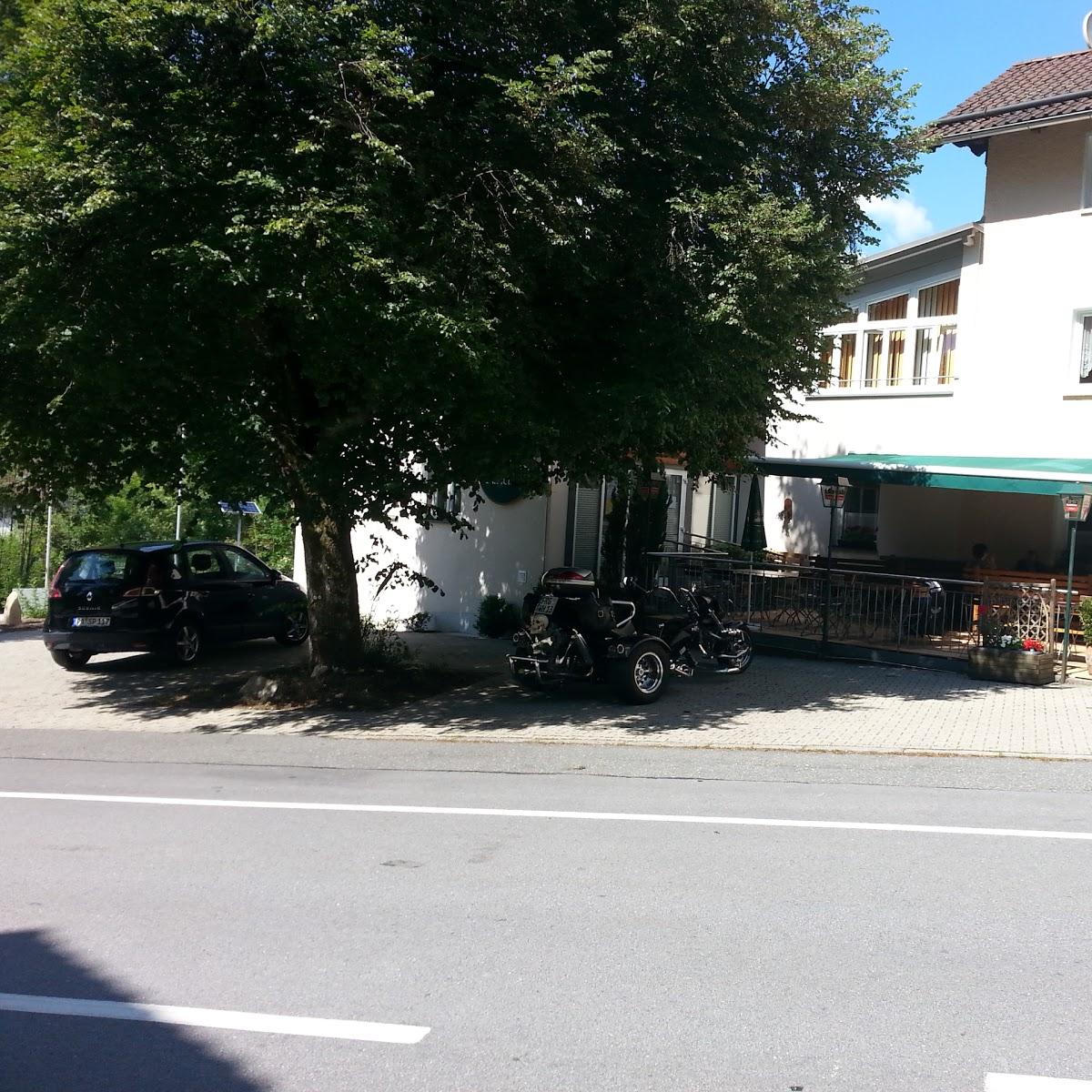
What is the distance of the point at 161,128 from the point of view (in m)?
10.2

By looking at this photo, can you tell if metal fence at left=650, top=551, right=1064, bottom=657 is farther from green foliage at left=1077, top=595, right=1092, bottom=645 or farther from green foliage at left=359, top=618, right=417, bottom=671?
green foliage at left=359, top=618, right=417, bottom=671

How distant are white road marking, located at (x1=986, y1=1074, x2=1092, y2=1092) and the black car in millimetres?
12900

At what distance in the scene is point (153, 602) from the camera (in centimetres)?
1524

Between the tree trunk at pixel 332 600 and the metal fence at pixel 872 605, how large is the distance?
533cm

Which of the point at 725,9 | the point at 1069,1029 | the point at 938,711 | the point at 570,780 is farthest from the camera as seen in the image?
the point at 938,711

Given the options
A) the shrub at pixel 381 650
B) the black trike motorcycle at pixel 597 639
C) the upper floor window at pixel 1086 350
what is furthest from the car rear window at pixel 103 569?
the upper floor window at pixel 1086 350

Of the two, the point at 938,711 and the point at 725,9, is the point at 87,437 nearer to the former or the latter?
the point at 725,9

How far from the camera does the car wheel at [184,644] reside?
51.1 feet

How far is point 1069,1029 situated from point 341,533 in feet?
33.0

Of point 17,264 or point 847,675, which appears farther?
point 847,675

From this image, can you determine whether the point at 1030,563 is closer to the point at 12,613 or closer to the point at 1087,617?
the point at 1087,617

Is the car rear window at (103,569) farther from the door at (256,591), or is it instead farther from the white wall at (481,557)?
the white wall at (481,557)

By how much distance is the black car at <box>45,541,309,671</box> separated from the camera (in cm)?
1501

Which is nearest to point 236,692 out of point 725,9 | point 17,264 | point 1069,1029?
point 17,264
